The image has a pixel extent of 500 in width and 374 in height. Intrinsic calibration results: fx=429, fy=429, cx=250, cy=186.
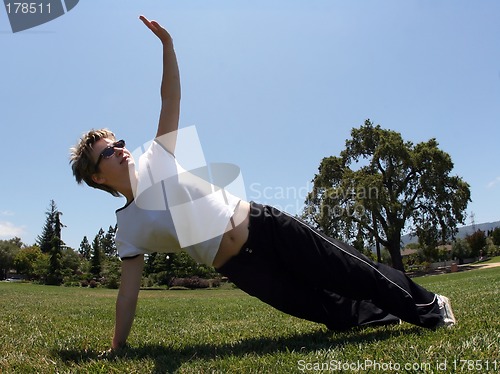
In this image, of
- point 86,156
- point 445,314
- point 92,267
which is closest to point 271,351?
point 445,314

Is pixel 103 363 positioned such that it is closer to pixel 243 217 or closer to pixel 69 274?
pixel 243 217

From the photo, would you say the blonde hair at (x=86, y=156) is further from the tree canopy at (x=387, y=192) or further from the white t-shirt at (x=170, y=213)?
the tree canopy at (x=387, y=192)

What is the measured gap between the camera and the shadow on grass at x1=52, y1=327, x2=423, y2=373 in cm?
253

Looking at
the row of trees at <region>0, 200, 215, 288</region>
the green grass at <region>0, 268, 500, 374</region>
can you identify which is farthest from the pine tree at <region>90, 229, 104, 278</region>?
the green grass at <region>0, 268, 500, 374</region>

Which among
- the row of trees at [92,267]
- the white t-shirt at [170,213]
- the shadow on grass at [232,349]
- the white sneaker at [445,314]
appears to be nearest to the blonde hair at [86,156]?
the white t-shirt at [170,213]

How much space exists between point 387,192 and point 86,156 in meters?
34.2

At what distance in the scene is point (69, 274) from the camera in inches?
1875

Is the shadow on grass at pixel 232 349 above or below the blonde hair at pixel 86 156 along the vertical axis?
below

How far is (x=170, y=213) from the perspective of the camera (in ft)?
9.26

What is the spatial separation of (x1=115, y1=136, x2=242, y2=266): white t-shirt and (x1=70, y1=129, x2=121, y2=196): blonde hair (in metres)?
0.31

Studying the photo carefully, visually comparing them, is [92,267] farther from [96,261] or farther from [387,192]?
[387,192]

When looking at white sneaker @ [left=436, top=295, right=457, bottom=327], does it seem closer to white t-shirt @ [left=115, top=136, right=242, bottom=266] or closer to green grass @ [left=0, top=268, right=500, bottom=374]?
green grass @ [left=0, top=268, right=500, bottom=374]

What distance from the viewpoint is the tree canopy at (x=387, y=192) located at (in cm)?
3441

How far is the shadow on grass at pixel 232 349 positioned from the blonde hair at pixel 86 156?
1.11 metres
